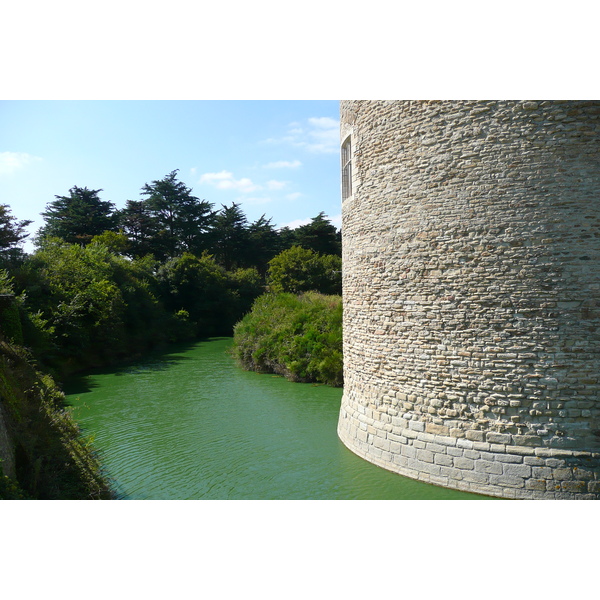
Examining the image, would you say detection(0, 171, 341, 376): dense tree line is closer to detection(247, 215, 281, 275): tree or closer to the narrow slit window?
detection(247, 215, 281, 275): tree

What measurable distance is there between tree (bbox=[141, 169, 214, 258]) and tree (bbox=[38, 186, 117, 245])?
4.54 meters

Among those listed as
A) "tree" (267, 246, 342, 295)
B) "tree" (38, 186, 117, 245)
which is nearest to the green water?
"tree" (267, 246, 342, 295)

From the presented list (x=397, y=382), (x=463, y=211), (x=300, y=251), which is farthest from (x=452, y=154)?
(x=300, y=251)

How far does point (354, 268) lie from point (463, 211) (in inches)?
90.6

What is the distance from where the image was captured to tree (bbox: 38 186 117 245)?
31531mm

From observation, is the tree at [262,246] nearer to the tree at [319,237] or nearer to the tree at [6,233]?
the tree at [319,237]

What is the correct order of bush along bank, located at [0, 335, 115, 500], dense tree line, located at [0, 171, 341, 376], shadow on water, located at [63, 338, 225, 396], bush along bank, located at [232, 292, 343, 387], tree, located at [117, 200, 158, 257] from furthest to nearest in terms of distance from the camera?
tree, located at [117, 200, 158, 257]
dense tree line, located at [0, 171, 341, 376]
shadow on water, located at [63, 338, 225, 396]
bush along bank, located at [232, 292, 343, 387]
bush along bank, located at [0, 335, 115, 500]

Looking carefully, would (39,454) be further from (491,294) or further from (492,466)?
(491,294)

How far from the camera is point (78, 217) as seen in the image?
103 feet

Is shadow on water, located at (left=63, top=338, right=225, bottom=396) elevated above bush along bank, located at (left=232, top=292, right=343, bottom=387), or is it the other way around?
bush along bank, located at (left=232, top=292, right=343, bottom=387)

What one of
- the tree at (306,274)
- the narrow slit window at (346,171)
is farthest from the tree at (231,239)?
the narrow slit window at (346,171)

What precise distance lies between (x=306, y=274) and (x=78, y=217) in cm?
1578

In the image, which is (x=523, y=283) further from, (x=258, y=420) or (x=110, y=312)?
(x=110, y=312)

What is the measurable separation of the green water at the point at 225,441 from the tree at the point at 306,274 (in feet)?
47.5
